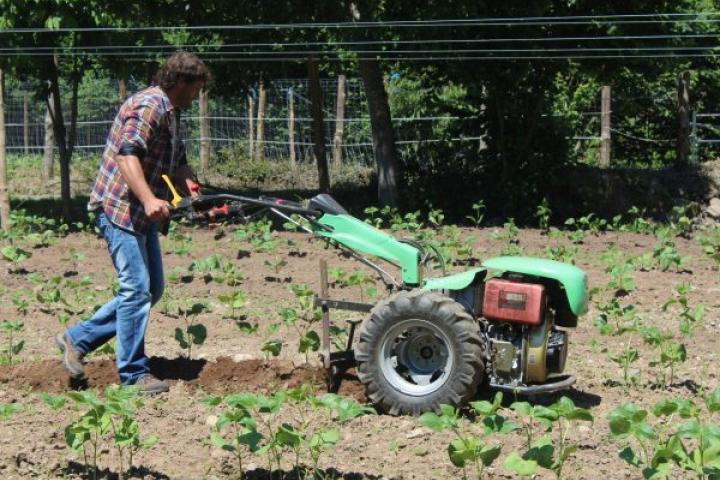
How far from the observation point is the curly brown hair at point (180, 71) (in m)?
6.23

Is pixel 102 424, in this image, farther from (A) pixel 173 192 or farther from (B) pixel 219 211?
(A) pixel 173 192

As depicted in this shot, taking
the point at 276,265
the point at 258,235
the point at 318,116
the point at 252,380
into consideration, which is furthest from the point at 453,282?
the point at 318,116

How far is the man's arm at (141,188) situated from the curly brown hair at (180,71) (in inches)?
19.4

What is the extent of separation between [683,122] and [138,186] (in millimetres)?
13534

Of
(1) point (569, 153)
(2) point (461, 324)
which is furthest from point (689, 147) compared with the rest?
(2) point (461, 324)

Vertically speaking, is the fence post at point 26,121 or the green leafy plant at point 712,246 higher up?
the fence post at point 26,121

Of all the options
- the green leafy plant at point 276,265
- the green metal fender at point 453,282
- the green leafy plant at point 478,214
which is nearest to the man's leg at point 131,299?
the green metal fender at point 453,282

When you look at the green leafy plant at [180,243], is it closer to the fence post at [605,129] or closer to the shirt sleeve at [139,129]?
the shirt sleeve at [139,129]

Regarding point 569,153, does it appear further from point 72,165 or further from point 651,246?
point 72,165

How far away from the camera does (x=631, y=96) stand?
21.1m

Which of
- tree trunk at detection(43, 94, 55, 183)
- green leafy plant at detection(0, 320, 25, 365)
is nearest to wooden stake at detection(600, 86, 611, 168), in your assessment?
tree trunk at detection(43, 94, 55, 183)

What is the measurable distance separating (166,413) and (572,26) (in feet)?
35.4

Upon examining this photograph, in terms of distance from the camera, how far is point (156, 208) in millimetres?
5992

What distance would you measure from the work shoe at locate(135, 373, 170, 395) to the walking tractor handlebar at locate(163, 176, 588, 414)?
97 centimetres
